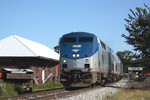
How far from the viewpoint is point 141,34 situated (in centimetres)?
1995

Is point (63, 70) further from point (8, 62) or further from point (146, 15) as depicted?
point (8, 62)

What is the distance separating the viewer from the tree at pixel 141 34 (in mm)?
19336

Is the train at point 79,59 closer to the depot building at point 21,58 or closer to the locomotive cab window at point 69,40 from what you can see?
the locomotive cab window at point 69,40

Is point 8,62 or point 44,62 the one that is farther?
point 44,62

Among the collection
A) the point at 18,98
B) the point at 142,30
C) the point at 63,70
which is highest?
the point at 142,30

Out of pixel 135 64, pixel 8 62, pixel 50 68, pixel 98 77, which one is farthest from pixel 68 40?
pixel 50 68

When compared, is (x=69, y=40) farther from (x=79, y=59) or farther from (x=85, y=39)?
(x=79, y=59)

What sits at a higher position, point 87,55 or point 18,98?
point 87,55

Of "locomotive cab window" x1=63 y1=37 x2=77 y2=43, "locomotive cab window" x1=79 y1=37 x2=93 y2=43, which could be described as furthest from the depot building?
"locomotive cab window" x1=79 y1=37 x2=93 y2=43

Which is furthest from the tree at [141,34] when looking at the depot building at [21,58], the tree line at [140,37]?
the depot building at [21,58]

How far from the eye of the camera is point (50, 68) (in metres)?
35.4

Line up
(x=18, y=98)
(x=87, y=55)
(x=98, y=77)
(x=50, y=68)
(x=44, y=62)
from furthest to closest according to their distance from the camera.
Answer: (x=50, y=68), (x=44, y=62), (x=98, y=77), (x=87, y=55), (x=18, y=98)

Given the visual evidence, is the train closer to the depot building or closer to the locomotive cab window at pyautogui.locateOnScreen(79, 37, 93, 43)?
the locomotive cab window at pyautogui.locateOnScreen(79, 37, 93, 43)

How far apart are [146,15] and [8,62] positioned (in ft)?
54.2
